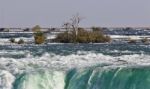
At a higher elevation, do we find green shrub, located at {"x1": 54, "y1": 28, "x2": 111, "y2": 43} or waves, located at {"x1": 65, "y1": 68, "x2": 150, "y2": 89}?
waves, located at {"x1": 65, "y1": 68, "x2": 150, "y2": 89}

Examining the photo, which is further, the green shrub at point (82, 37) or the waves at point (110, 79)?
the green shrub at point (82, 37)

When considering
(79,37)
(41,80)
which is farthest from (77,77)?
(79,37)

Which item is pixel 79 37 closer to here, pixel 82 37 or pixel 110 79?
pixel 82 37

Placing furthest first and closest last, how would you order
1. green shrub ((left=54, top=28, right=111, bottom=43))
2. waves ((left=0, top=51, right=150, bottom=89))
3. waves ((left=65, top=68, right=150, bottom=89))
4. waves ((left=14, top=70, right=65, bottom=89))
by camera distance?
green shrub ((left=54, top=28, right=111, bottom=43)) < waves ((left=14, top=70, right=65, bottom=89)) < waves ((left=0, top=51, right=150, bottom=89)) < waves ((left=65, top=68, right=150, bottom=89))

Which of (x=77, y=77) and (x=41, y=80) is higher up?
(x=77, y=77)

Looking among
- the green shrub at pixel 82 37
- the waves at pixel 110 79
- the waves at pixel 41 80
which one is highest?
the waves at pixel 110 79

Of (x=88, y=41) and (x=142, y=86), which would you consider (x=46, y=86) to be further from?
(x=88, y=41)

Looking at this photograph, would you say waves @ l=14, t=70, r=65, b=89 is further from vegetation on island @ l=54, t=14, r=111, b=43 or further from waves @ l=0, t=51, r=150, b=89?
vegetation on island @ l=54, t=14, r=111, b=43

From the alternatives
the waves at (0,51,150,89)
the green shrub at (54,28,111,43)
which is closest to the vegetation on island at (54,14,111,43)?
the green shrub at (54,28,111,43)

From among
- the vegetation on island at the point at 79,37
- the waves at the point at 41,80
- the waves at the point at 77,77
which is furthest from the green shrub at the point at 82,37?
the waves at the point at 41,80

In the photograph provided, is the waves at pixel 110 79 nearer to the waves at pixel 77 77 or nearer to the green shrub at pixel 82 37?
the waves at pixel 77 77

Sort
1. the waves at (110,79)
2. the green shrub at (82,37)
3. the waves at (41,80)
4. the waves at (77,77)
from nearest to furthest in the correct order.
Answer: the waves at (110,79)
the waves at (77,77)
the waves at (41,80)
the green shrub at (82,37)

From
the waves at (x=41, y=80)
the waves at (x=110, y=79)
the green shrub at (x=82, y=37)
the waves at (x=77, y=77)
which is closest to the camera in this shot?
the waves at (x=110, y=79)

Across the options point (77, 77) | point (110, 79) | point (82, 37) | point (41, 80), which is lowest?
point (82, 37)
